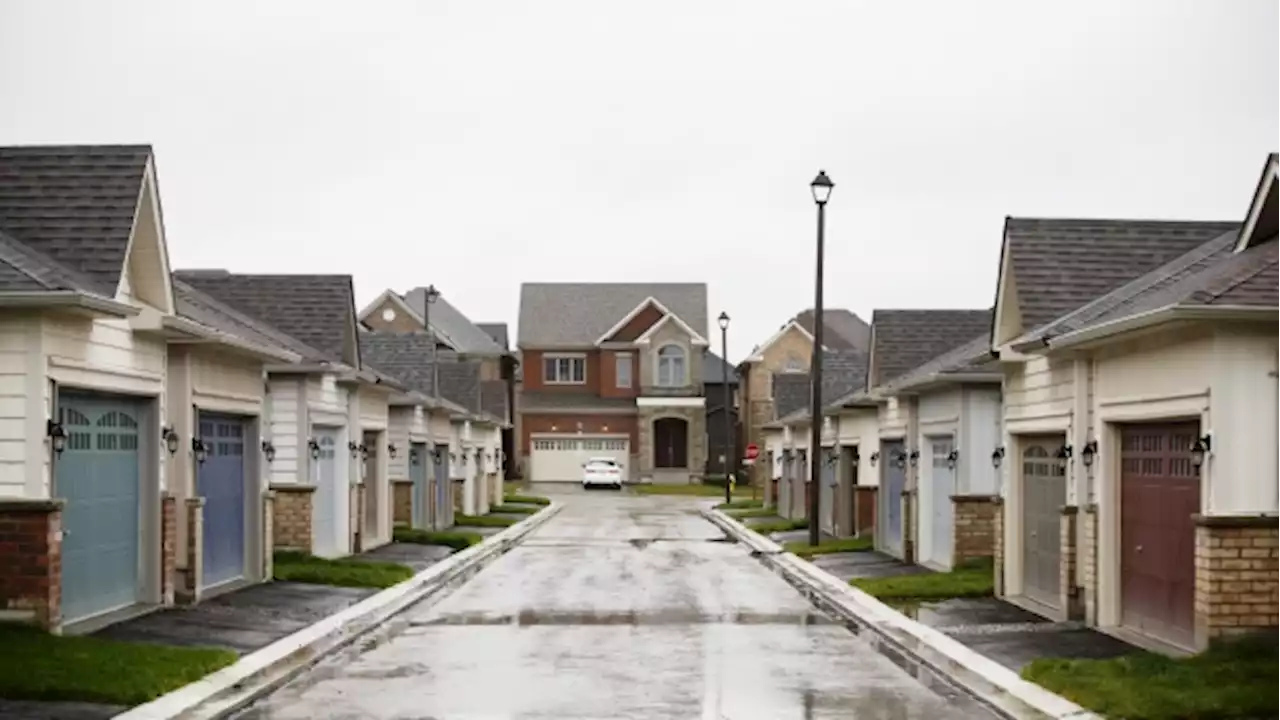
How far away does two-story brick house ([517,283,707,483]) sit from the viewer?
93.5 meters

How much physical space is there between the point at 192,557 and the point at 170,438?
62.8 inches

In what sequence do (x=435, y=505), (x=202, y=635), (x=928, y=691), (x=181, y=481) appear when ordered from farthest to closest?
(x=435, y=505), (x=181, y=481), (x=202, y=635), (x=928, y=691)

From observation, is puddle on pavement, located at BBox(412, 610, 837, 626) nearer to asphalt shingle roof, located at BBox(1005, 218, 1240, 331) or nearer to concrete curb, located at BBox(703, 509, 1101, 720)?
concrete curb, located at BBox(703, 509, 1101, 720)

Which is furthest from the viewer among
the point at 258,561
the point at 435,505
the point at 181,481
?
the point at 435,505

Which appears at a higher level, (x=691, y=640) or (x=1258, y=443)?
(x=1258, y=443)

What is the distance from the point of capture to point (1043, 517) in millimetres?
23484

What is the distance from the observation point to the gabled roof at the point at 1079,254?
22953 millimetres

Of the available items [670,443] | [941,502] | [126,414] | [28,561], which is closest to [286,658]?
[28,561]

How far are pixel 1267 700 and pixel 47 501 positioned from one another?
1120 cm

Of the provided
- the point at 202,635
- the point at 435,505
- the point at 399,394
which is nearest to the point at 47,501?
the point at 202,635

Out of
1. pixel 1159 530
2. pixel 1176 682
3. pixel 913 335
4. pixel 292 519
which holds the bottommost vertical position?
pixel 1176 682

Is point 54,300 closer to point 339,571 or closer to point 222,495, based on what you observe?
point 222,495

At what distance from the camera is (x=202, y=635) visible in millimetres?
19203

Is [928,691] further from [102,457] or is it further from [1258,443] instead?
[102,457]
